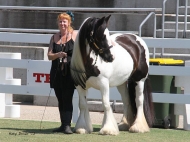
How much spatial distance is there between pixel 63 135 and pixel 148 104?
Answer: 1.70 meters

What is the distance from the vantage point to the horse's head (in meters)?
9.50

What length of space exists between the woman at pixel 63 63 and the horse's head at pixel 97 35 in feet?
1.27

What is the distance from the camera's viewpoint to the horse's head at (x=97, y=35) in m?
9.50

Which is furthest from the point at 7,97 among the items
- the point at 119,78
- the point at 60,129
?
the point at 119,78

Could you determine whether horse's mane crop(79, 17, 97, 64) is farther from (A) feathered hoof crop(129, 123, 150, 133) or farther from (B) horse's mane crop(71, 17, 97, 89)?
(A) feathered hoof crop(129, 123, 150, 133)

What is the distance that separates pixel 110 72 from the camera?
9773mm

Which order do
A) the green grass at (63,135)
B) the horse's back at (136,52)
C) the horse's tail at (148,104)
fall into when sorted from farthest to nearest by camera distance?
the horse's tail at (148,104), the horse's back at (136,52), the green grass at (63,135)

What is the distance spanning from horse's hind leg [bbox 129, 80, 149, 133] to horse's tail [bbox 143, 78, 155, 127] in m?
0.18

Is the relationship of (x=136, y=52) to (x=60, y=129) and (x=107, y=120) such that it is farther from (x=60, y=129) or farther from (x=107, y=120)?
(x=60, y=129)

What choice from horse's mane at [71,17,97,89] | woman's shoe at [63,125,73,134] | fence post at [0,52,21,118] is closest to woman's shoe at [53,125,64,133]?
woman's shoe at [63,125,73,134]

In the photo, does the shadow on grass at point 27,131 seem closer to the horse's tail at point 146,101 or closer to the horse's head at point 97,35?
the horse's tail at point 146,101

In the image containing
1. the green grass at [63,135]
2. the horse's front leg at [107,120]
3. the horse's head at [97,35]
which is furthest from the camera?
the horse's front leg at [107,120]

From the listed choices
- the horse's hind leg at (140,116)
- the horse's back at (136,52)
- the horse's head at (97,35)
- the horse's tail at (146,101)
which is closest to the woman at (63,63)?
the horse's head at (97,35)

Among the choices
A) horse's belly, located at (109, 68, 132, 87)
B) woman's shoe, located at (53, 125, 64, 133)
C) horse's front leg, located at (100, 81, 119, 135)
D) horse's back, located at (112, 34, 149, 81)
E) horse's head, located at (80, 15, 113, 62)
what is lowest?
woman's shoe, located at (53, 125, 64, 133)
